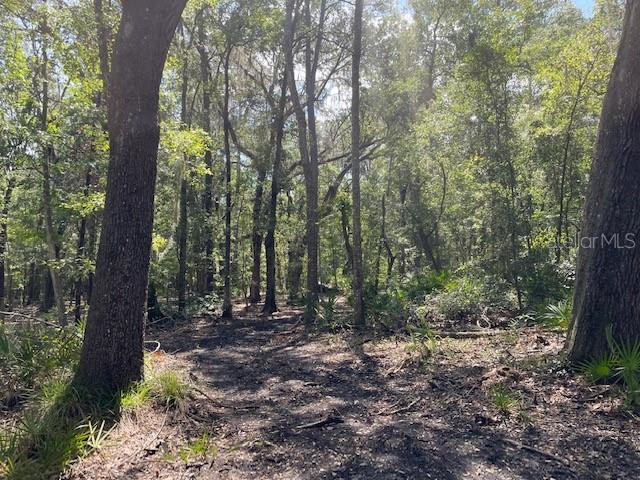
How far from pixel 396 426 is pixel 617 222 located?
3514 mm

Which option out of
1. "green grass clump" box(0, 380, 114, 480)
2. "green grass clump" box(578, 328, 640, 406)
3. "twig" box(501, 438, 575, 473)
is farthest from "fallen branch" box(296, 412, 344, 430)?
"green grass clump" box(578, 328, 640, 406)

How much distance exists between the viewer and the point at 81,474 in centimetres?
349

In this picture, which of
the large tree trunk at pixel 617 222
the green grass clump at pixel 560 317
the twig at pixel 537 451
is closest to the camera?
the twig at pixel 537 451

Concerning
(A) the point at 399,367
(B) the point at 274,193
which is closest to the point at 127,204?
(A) the point at 399,367

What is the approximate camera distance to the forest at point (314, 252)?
402 cm

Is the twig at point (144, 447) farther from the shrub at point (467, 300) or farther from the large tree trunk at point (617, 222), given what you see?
the shrub at point (467, 300)

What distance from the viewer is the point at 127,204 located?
15.3 feet

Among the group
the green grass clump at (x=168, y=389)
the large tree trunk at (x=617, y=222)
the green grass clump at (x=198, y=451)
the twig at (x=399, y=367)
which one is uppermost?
the large tree trunk at (x=617, y=222)

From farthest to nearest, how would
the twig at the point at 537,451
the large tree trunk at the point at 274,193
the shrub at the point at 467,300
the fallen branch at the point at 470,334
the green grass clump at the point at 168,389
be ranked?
the large tree trunk at the point at 274,193
the shrub at the point at 467,300
the fallen branch at the point at 470,334
the green grass clump at the point at 168,389
the twig at the point at 537,451

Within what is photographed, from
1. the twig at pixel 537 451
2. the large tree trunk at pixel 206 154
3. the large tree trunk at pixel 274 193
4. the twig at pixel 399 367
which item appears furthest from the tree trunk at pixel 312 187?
the twig at pixel 537 451

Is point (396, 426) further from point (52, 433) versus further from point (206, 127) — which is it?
point (206, 127)

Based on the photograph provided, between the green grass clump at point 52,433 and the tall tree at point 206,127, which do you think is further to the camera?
the tall tree at point 206,127

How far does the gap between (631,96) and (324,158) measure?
56.3 feet

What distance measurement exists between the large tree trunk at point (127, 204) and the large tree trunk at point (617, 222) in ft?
17.0
